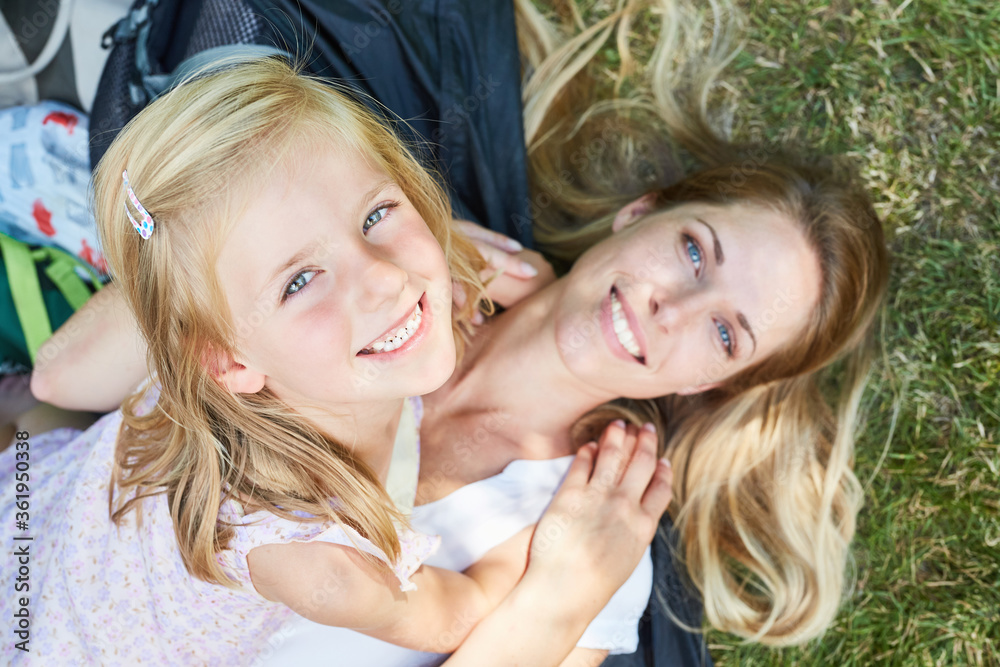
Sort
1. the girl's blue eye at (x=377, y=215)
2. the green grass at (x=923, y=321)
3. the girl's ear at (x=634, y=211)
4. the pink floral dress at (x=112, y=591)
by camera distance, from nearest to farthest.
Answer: the girl's blue eye at (x=377, y=215), the pink floral dress at (x=112, y=591), the girl's ear at (x=634, y=211), the green grass at (x=923, y=321)

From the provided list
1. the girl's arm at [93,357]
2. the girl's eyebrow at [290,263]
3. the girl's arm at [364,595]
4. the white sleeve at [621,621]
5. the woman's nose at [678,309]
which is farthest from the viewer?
the white sleeve at [621,621]

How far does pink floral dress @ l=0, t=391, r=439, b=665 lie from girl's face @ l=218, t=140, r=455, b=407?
1.74ft

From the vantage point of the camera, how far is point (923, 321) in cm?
291

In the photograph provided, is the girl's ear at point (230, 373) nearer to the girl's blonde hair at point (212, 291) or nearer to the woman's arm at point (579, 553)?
the girl's blonde hair at point (212, 291)

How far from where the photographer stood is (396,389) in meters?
1.78

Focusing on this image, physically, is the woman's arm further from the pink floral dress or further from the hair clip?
the hair clip

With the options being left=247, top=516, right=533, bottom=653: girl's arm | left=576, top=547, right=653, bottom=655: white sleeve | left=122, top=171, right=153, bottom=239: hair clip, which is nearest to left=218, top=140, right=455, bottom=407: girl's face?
left=122, top=171, right=153, bottom=239: hair clip

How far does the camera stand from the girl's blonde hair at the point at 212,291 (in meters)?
1.58

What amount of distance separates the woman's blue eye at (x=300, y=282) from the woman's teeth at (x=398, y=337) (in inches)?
8.6

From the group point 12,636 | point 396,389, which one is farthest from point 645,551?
point 12,636

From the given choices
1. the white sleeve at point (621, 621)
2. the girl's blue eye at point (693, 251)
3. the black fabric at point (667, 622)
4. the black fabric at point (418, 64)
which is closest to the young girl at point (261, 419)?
the white sleeve at point (621, 621)

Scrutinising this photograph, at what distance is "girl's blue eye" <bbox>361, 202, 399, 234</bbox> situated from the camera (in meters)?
1.71

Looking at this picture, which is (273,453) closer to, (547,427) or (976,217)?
(547,427)

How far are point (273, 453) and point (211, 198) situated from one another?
0.70 m
